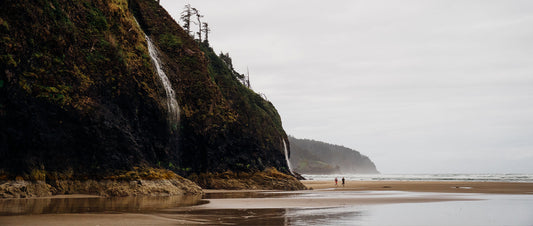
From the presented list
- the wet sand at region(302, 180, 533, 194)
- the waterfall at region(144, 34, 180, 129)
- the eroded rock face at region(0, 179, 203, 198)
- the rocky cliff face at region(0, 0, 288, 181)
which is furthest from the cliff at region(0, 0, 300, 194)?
the wet sand at region(302, 180, 533, 194)

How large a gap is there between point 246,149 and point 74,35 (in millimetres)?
20396

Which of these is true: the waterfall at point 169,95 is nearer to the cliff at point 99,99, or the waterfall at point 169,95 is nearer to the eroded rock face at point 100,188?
the cliff at point 99,99

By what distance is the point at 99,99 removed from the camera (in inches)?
997

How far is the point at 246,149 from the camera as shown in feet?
133

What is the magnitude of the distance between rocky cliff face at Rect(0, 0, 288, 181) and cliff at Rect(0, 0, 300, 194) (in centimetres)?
6

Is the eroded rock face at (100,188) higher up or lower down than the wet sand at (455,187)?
higher up

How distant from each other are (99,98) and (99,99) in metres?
0.08

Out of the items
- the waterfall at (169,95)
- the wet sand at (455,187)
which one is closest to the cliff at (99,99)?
the waterfall at (169,95)

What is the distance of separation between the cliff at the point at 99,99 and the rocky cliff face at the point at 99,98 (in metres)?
0.06

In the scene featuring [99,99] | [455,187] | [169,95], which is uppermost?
[169,95]

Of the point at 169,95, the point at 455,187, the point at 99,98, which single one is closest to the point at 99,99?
the point at 99,98

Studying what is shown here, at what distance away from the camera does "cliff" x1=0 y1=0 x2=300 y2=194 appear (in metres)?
21.3

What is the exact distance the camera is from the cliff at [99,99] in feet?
69.9

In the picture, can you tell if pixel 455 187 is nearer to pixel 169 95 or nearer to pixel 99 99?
pixel 169 95
